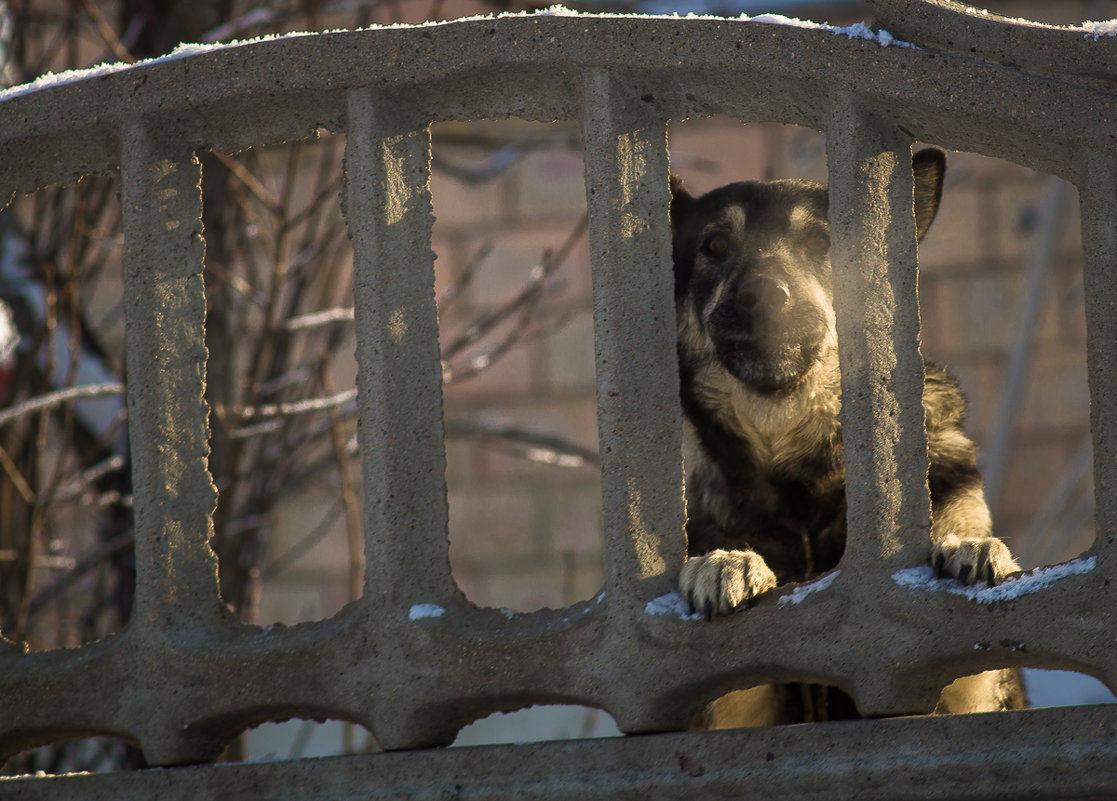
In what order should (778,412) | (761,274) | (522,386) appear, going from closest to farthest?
(761,274) → (778,412) → (522,386)

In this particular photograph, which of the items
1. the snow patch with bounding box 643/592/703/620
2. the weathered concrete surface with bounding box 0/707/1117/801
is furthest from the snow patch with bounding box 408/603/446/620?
the snow patch with bounding box 643/592/703/620

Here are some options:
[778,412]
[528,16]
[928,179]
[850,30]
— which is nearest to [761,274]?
[778,412]

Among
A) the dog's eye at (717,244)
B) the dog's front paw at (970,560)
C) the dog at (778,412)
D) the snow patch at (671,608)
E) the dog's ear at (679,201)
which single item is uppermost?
the dog's ear at (679,201)

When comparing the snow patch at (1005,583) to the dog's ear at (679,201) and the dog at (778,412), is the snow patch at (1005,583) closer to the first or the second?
the dog at (778,412)

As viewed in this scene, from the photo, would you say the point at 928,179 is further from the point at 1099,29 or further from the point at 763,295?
the point at 1099,29

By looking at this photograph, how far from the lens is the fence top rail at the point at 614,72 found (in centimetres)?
199

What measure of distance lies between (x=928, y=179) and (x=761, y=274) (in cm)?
73

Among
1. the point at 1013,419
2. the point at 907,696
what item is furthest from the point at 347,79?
the point at 1013,419

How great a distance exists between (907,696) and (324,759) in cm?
109

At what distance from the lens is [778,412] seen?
3.22 meters

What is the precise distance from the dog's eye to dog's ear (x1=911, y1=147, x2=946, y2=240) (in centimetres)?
56

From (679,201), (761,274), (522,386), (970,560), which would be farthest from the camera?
(522,386)

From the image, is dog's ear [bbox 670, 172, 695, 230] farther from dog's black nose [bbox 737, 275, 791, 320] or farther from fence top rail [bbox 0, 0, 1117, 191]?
fence top rail [bbox 0, 0, 1117, 191]

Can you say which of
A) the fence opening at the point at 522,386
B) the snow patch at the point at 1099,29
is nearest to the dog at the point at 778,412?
the snow patch at the point at 1099,29
